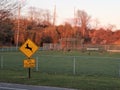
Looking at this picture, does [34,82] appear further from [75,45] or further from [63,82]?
[75,45]

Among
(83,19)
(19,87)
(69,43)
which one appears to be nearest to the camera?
(19,87)

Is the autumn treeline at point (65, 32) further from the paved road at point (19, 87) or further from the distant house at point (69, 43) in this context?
the paved road at point (19, 87)

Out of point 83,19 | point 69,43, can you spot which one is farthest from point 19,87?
point 83,19

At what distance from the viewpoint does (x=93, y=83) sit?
1706cm

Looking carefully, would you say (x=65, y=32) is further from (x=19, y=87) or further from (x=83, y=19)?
(x=19, y=87)

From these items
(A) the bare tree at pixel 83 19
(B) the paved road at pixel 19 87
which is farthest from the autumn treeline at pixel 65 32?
(B) the paved road at pixel 19 87

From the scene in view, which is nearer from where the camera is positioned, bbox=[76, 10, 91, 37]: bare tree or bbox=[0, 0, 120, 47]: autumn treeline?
bbox=[0, 0, 120, 47]: autumn treeline

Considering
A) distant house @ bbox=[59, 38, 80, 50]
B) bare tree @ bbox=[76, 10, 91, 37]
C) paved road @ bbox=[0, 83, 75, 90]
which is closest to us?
paved road @ bbox=[0, 83, 75, 90]

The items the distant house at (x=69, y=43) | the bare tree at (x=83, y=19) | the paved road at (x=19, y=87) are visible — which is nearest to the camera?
the paved road at (x=19, y=87)

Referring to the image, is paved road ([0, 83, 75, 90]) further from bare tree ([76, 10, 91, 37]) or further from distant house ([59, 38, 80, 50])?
bare tree ([76, 10, 91, 37])

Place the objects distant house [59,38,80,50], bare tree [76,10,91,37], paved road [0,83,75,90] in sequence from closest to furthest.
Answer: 1. paved road [0,83,75,90]
2. distant house [59,38,80,50]
3. bare tree [76,10,91,37]

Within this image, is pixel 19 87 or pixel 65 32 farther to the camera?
pixel 65 32

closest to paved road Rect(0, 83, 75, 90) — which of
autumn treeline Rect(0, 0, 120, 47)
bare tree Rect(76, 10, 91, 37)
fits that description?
autumn treeline Rect(0, 0, 120, 47)

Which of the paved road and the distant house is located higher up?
the distant house
